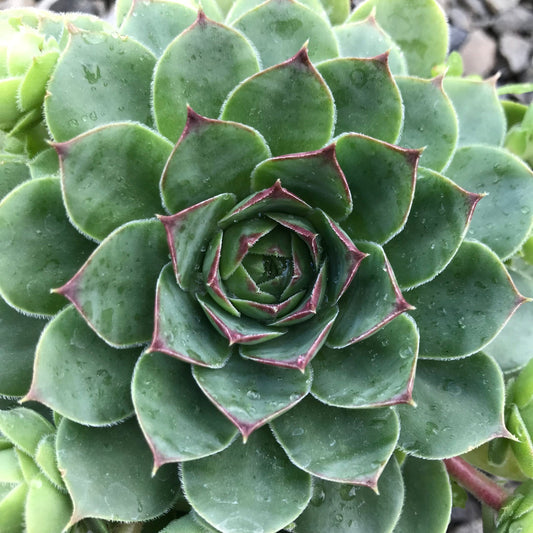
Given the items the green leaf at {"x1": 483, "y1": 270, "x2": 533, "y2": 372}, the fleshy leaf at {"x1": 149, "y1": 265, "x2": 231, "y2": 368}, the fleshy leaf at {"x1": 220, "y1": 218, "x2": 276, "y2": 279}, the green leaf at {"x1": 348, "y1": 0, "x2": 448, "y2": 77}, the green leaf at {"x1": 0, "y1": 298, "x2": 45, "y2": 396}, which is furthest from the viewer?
the green leaf at {"x1": 348, "y1": 0, "x2": 448, "y2": 77}

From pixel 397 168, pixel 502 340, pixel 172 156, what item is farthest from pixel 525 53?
pixel 172 156

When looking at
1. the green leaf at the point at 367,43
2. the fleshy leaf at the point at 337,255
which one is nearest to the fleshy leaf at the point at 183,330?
the fleshy leaf at the point at 337,255

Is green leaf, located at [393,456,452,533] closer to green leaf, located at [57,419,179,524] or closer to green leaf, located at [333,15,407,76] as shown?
green leaf, located at [57,419,179,524]

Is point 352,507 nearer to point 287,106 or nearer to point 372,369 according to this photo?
point 372,369

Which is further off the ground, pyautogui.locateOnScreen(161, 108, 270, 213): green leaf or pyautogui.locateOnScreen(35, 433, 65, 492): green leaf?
pyautogui.locateOnScreen(161, 108, 270, 213): green leaf

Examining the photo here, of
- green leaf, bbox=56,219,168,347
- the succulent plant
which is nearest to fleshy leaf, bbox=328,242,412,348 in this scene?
the succulent plant

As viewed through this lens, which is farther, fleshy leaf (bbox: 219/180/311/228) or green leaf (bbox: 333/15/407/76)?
green leaf (bbox: 333/15/407/76)

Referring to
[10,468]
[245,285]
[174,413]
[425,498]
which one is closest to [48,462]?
[10,468]
